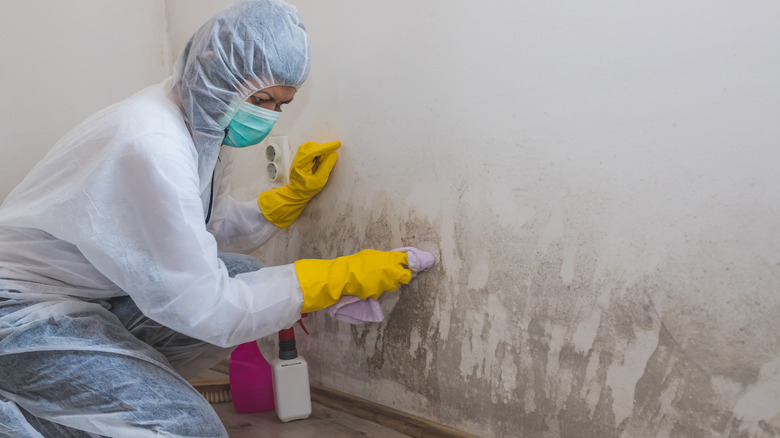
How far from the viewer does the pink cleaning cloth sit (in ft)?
4.46

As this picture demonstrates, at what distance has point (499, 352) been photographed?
1271 millimetres

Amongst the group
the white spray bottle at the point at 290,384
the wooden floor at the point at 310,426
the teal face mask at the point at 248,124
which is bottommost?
the wooden floor at the point at 310,426

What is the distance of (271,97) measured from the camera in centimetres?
124

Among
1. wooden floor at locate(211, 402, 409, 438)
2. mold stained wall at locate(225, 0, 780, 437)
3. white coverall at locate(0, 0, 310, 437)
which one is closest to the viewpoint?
mold stained wall at locate(225, 0, 780, 437)

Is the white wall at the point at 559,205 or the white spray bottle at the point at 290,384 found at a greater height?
the white wall at the point at 559,205

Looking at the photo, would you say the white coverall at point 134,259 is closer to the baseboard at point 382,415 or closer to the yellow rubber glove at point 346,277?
the yellow rubber glove at point 346,277

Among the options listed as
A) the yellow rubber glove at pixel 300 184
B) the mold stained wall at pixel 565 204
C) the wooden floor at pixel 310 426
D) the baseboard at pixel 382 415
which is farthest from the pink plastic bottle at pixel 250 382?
the yellow rubber glove at pixel 300 184

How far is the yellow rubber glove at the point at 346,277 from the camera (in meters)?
1.24

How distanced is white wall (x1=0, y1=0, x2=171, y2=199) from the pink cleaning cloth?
1257 mm

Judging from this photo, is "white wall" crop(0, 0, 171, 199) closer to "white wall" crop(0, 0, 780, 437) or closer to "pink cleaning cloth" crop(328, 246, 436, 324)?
"white wall" crop(0, 0, 780, 437)

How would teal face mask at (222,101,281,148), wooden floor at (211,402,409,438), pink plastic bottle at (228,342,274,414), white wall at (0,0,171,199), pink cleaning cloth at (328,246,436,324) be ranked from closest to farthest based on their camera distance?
teal face mask at (222,101,281,148)
pink cleaning cloth at (328,246,436,324)
wooden floor at (211,402,409,438)
pink plastic bottle at (228,342,274,414)
white wall at (0,0,171,199)

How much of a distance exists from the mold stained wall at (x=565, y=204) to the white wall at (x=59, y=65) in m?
0.89

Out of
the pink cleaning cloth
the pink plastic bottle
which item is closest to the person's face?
the pink cleaning cloth

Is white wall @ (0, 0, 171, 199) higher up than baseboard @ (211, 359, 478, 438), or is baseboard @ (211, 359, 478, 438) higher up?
white wall @ (0, 0, 171, 199)
